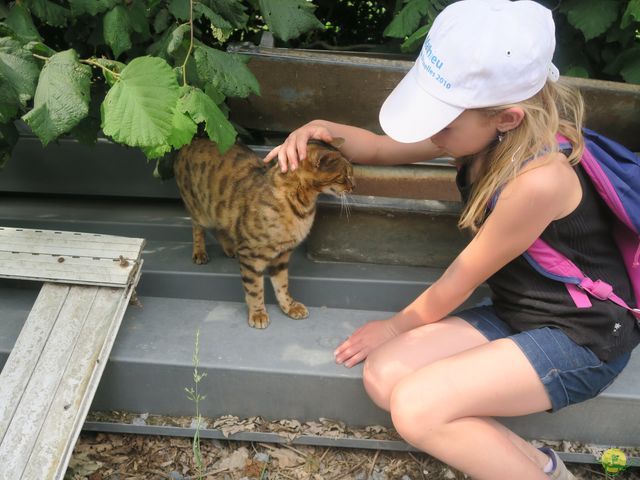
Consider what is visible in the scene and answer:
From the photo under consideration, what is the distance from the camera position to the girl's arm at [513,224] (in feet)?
5.08

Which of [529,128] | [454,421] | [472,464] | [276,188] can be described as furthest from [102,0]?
[472,464]

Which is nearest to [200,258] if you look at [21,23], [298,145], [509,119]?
[298,145]

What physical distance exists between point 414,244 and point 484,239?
767 millimetres

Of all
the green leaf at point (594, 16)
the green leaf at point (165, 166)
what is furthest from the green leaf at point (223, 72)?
the green leaf at point (594, 16)

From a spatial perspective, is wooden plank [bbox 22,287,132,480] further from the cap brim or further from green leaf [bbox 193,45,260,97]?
the cap brim

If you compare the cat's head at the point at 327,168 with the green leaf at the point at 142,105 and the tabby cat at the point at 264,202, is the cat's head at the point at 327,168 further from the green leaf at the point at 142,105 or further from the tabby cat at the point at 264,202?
the green leaf at the point at 142,105

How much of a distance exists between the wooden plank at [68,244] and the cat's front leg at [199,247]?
1.25 feet

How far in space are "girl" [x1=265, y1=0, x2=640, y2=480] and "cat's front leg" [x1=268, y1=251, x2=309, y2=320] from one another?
1.68ft

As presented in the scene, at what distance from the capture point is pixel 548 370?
5.35 feet

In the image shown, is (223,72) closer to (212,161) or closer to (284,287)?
(212,161)

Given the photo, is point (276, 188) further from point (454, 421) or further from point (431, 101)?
point (454, 421)

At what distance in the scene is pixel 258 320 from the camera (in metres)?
2.20

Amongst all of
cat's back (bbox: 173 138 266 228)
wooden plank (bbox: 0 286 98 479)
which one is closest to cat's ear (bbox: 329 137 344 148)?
cat's back (bbox: 173 138 266 228)

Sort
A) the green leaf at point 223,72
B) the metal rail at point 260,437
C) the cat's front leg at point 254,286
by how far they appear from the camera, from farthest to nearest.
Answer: the cat's front leg at point 254,286 → the metal rail at point 260,437 → the green leaf at point 223,72
